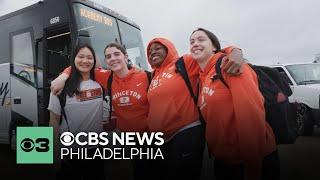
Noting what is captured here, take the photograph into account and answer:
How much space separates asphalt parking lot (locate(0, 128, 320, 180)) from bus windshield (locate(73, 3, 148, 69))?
2.16 meters

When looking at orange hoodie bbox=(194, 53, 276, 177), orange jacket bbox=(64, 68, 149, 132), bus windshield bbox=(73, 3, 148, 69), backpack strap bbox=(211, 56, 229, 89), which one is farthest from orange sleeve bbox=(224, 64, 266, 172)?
bus windshield bbox=(73, 3, 148, 69)

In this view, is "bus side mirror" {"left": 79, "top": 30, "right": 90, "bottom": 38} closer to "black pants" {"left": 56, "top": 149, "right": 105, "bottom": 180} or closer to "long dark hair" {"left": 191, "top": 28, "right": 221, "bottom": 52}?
"black pants" {"left": 56, "top": 149, "right": 105, "bottom": 180}

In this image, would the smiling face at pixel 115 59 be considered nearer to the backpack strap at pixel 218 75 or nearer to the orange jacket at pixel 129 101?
the orange jacket at pixel 129 101

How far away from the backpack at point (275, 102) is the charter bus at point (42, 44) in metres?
4.69

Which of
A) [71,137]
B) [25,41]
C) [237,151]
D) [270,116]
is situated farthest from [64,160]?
[25,41]

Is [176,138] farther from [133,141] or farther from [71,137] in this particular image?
[71,137]

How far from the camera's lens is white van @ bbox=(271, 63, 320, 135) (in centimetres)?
890

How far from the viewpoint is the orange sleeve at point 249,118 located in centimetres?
231

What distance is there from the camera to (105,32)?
755cm

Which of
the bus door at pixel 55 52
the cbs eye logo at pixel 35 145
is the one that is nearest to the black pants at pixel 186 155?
the cbs eye logo at pixel 35 145

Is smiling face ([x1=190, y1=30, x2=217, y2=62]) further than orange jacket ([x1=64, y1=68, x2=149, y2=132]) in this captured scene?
No

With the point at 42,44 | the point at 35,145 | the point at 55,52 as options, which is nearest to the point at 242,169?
the point at 35,145

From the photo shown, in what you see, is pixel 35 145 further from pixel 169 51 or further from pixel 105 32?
pixel 105 32

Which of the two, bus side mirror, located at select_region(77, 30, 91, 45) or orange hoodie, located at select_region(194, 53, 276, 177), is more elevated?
bus side mirror, located at select_region(77, 30, 91, 45)
